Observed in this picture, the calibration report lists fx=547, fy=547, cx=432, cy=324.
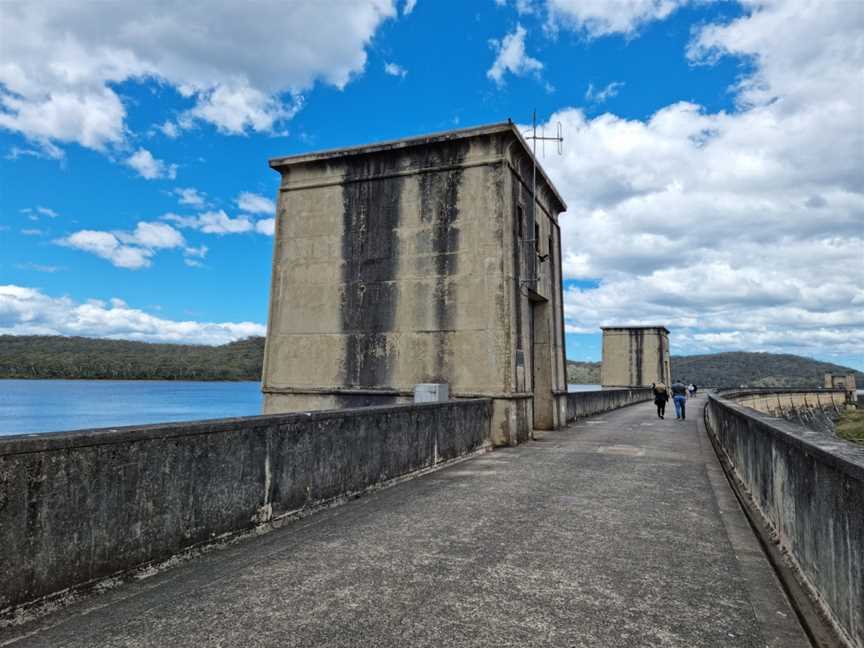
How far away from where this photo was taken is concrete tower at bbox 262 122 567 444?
44.6 ft

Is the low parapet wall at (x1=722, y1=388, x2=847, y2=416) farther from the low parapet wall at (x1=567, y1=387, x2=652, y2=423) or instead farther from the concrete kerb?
the concrete kerb

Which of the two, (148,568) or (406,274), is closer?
(148,568)

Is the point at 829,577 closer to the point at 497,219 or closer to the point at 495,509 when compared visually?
the point at 495,509

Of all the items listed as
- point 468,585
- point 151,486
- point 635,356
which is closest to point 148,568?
point 151,486

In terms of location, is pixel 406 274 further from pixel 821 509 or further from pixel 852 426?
pixel 852 426

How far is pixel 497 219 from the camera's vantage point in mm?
13781

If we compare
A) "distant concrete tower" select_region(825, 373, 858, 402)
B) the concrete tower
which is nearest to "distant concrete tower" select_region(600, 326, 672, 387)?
the concrete tower

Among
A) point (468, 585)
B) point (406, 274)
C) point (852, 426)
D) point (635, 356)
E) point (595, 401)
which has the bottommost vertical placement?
point (852, 426)

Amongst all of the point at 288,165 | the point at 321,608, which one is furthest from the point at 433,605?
the point at 288,165

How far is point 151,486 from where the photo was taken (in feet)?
15.5

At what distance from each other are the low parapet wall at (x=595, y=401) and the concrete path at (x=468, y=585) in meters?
15.7

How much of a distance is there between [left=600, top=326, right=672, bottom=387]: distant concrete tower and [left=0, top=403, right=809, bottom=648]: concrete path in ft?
158

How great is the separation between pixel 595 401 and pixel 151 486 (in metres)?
25.9

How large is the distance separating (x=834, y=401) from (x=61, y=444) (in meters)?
87.8
